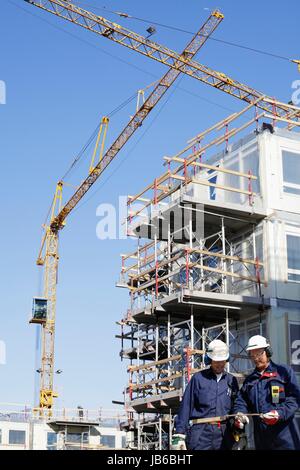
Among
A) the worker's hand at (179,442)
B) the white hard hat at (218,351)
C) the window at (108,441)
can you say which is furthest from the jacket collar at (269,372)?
the window at (108,441)

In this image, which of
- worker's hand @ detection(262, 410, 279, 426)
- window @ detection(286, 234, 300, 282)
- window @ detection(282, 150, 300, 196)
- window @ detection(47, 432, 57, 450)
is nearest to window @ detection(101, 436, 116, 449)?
window @ detection(47, 432, 57, 450)

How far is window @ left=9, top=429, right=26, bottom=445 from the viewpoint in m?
45.3

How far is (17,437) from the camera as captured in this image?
45812 mm

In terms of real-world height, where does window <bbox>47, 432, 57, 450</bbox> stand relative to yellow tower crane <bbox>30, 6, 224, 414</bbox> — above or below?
below

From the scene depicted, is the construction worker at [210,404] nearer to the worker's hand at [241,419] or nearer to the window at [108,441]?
the worker's hand at [241,419]

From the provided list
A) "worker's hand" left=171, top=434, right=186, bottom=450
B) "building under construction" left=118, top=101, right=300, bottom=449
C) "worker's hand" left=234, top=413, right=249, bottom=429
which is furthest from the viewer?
"building under construction" left=118, top=101, right=300, bottom=449

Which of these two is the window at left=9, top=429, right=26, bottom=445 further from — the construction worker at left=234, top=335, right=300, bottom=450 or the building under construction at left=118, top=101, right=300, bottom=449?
the construction worker at left=234, top=335, right=300, bottom=450

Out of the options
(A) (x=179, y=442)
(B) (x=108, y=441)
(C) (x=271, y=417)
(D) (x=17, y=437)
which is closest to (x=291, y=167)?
(C) (x=271, y=417)

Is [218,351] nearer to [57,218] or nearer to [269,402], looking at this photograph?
[269,402]

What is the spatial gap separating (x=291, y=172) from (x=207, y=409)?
68.1 feet

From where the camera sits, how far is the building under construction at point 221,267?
1060 inches

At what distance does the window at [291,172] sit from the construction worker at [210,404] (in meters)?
20.0

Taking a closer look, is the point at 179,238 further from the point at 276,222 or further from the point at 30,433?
the point at 30,433

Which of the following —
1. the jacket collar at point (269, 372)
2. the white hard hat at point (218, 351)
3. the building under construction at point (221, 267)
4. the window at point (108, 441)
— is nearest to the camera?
the jacket collar at point (269, 372)
